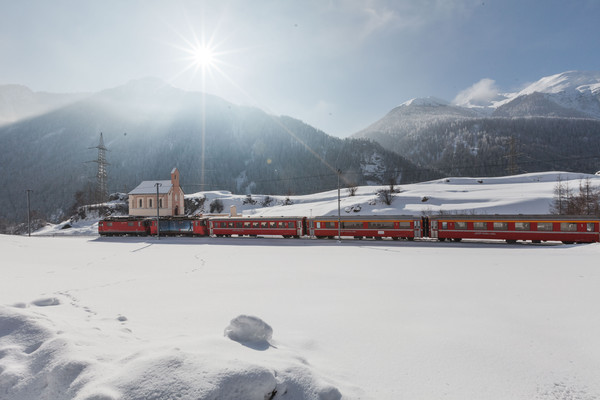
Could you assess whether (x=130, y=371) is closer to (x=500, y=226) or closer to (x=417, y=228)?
(x=417, y=228)

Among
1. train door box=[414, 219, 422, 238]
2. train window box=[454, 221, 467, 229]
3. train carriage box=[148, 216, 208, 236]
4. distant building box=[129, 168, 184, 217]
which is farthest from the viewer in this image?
distant building box=[129, 168, 184, 217]

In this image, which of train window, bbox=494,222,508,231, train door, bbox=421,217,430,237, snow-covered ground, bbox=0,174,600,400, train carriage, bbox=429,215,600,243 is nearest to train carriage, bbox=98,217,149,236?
snow-covered ground, bbox=0,174,600,400

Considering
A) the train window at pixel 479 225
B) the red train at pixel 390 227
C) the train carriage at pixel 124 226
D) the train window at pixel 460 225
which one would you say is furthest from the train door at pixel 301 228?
the train carriage at pixel 124 226

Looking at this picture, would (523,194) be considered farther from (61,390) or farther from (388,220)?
(61,390)

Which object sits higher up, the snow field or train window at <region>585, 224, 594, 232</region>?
train window at <region>585, 224, 594, 232</region>

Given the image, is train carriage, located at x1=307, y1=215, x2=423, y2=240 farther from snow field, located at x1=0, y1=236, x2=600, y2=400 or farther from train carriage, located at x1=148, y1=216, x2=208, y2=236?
snow field, located at x1=0, y1=236, x2=600, y2=400

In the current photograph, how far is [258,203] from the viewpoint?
78.8 m

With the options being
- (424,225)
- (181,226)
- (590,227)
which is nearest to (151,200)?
(181,226)

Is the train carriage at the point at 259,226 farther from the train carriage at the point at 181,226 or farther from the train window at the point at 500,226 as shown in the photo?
the train window at the point at 500,226

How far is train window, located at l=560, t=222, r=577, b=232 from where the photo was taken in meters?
23.0

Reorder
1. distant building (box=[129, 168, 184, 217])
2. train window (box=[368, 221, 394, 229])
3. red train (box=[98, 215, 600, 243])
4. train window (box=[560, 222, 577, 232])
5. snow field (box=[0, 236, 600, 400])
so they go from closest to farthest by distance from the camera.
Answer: snow field (box=[0, 236, 600, 400]) → train window (box=[560, 222, 577, 232]) → red train (box=[98, 215, 600, 243]) → train window (box=[368, 221, 394, 229]) → distant building (box=[129, 168, 184, 217])

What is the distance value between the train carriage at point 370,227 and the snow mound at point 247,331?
25.7 m

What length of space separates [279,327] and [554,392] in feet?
15.3

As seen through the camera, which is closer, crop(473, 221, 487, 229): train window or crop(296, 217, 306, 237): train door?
crop(473, 221, 487, 229): train window
